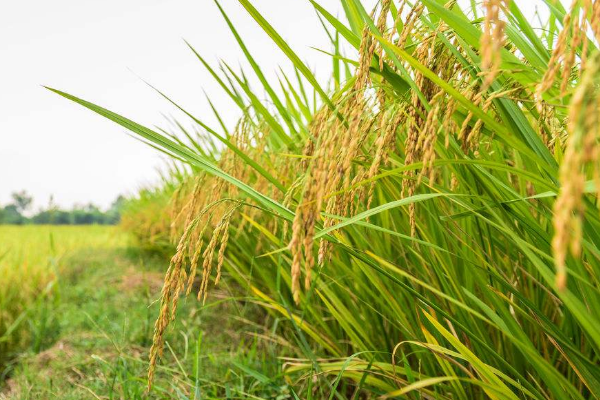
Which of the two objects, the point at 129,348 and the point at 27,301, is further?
the point at 27,301

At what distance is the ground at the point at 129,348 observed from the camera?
1.85m

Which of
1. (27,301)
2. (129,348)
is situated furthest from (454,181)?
(27,301)

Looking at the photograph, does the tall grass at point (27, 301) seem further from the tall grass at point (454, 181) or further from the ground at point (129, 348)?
the tall grass at point (454, 181)

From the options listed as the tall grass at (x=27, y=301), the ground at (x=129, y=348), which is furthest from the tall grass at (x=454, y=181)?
the tall grass at (x=27, y=301)

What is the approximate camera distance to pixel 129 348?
2.45 m

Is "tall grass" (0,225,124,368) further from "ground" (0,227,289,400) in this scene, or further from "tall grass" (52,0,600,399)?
"tall grass" (52,0,600,399)

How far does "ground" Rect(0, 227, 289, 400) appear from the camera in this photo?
1852 mm

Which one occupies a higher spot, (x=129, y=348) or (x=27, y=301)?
(x=27, y=301)

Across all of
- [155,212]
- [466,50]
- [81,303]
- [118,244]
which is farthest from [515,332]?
[118,244]

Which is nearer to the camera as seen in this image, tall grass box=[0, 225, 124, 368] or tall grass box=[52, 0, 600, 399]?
tall grass box=[52, 0, 600, 399]

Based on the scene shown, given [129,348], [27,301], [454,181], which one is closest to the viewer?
[454,181]

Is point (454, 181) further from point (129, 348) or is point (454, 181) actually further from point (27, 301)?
point (27, 301)

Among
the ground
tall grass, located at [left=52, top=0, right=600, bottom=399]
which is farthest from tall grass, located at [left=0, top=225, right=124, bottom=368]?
tall grass, located at [left=52, top=0, right=600, bottom=399]

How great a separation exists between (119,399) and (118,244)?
5537 millimetres
